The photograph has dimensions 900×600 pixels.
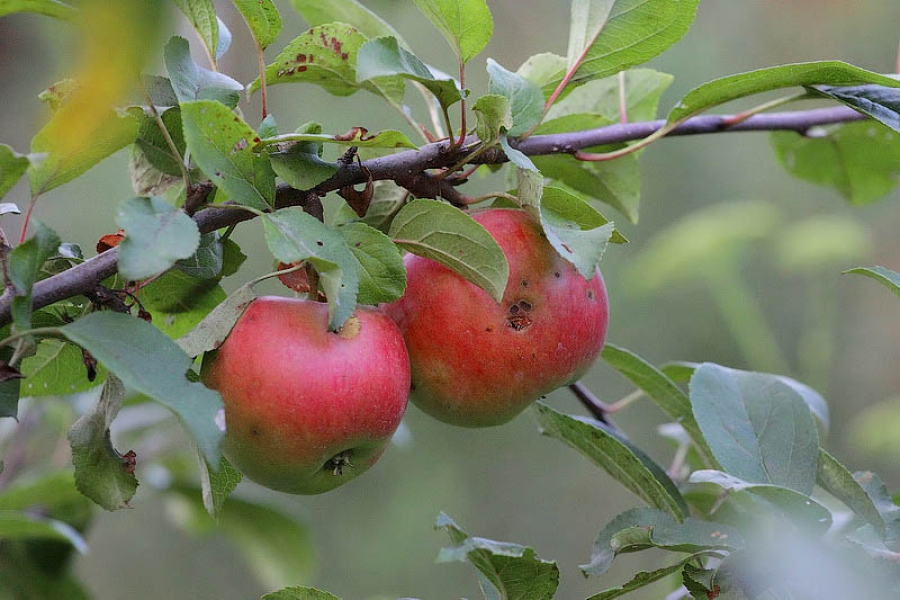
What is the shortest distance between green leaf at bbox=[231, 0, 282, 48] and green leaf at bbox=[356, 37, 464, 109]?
10 cm

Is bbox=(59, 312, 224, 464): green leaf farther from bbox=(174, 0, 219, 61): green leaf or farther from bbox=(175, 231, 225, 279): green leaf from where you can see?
bbox=(174, 0, 219, 61): green leaf

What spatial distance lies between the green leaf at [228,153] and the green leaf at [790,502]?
0.29m

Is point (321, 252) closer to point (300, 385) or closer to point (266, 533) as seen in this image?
point (300, 385)

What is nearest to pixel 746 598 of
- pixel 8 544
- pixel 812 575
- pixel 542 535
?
pixel 812 575

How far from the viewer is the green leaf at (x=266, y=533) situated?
1.18 meters

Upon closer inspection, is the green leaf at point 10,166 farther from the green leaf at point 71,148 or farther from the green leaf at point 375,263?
the green leaf at point 375,263

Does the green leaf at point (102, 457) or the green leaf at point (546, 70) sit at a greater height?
the green leaf at point (546, 70)

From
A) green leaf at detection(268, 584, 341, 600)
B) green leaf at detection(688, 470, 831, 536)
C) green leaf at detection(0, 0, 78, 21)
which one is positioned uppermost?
green leaf at detection(0, 0, 78, 21)

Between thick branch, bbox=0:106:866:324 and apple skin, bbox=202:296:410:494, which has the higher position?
thick branch, bbox=0:106:866:324

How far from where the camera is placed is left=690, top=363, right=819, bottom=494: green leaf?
0.60 m

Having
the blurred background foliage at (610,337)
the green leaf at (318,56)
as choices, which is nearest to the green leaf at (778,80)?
the green leaf at (318,56)

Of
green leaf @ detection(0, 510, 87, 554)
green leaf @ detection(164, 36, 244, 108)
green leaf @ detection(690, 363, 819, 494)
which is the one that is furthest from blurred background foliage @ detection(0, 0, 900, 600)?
green leaf @ detection(164, 36, 244, 108)

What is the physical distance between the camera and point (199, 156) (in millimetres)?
461

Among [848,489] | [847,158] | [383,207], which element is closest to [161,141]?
[383,207]
